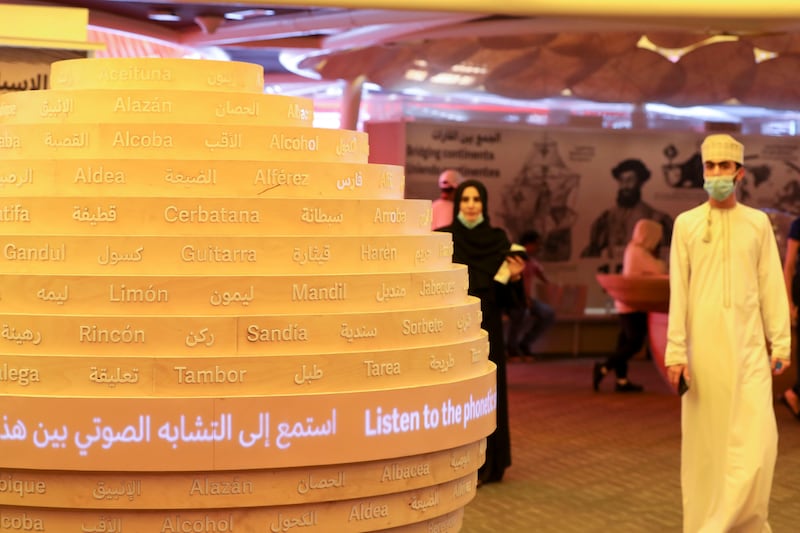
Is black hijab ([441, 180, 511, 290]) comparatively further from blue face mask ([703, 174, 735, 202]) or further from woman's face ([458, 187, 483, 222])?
blue face mask ([703, 174, 735, 202])

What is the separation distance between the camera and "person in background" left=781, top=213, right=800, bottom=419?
37.3 feet

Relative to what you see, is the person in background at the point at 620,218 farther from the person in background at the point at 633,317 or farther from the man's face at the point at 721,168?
the man's face at the point at 721,168

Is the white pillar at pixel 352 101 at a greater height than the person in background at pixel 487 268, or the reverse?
the white pillar at pixel 352 101

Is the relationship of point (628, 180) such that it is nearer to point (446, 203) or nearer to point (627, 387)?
point (627, 387)

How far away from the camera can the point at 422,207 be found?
5324mm

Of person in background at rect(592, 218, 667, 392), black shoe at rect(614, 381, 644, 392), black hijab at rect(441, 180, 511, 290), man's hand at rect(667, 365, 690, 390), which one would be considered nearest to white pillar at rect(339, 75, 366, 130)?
person in background at rect(592, 218, 667, 392)

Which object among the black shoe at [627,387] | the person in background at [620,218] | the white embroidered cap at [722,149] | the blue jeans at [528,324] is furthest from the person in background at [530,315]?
the white embroidered cap at [722,149]

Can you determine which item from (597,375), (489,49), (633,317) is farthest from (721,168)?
(489,49)

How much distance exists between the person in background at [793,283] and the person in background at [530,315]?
4.13 metres

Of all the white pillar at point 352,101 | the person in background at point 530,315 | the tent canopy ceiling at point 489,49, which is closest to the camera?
the tent canopy ceiling at point 489,49

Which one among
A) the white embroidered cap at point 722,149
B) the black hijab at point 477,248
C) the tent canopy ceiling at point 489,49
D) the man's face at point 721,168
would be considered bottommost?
the black hijab at point 477,248

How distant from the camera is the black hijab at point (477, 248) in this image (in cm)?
864

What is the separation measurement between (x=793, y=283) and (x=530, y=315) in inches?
187

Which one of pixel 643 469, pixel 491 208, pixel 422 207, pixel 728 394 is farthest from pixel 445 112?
pixel 422 207
